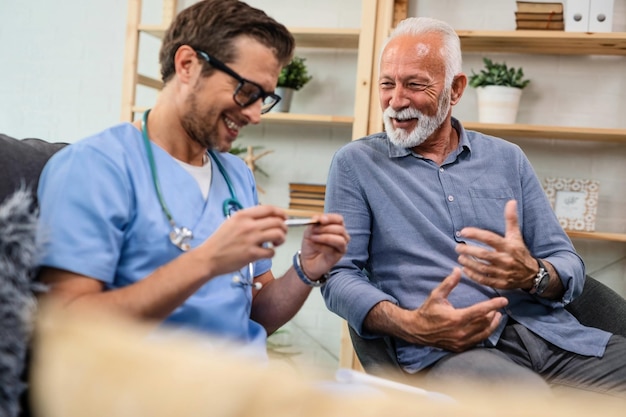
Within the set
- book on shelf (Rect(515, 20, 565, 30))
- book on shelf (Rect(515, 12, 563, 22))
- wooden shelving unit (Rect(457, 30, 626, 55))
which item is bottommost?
wooden shelving unit (Rect(457, 30, 626, 55))

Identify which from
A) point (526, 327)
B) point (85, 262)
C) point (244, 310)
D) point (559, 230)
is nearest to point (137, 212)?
point (85, 262)

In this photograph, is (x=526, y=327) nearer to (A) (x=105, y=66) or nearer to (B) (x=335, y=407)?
(B) (x=335, y=407)

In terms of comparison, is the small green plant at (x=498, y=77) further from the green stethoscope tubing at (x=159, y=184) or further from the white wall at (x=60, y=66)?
the green stethoscope tubing at (x=159, y=184)

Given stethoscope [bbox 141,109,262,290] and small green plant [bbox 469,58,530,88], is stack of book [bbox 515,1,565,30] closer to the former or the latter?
small green plant [bbox 469,58,530,88]

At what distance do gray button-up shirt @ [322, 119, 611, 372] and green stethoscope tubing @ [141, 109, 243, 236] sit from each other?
48 cm

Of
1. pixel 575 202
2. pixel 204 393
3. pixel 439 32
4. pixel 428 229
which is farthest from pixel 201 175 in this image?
pixel 575 202

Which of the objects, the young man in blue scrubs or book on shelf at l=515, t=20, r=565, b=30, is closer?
the young man in blue scrubs

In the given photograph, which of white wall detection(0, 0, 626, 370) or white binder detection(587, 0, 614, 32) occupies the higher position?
white binder detection(587, 0, 614, 32)

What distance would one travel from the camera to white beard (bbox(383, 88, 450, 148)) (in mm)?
2150

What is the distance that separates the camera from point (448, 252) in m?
2.04

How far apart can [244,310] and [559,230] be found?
1036 millimetres

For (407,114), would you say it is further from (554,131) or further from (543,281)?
(554,131)

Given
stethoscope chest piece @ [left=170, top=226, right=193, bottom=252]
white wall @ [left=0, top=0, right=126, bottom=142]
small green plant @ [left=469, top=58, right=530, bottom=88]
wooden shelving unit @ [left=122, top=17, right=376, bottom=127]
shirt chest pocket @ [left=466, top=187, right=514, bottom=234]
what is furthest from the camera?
white wall @ [left=0, top=0, right=126, bottom=142]

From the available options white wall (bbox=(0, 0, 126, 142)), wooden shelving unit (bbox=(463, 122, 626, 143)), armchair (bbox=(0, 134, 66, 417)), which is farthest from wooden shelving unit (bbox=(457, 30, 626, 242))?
armchair (bbox=(0, 134, 66, 417))
